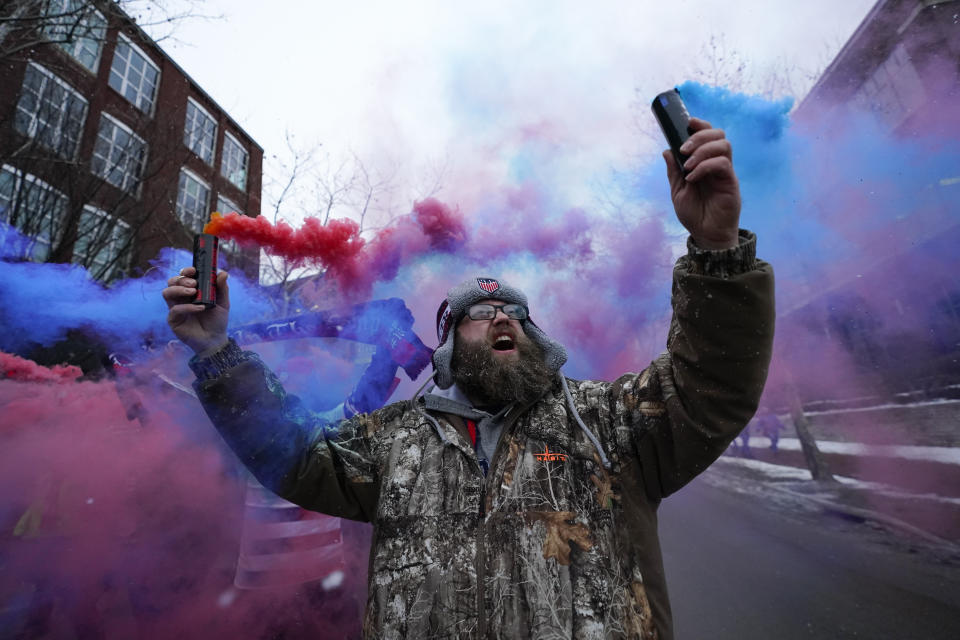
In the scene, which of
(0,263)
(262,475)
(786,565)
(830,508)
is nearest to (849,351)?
(830,508)

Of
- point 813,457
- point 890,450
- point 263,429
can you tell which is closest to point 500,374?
point 263,429

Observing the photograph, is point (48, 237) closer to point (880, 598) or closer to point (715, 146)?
point (715, 146)

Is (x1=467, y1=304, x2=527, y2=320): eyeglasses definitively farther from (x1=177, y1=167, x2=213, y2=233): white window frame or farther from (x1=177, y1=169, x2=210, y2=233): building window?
(x1=177, y1=169, x2=210, y2=233): building window

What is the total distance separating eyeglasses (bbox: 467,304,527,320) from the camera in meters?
2.32

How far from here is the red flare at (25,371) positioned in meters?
4.68

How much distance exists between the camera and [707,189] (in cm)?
140

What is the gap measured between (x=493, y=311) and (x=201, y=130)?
1416 centimetres

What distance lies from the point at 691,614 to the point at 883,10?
599 inches

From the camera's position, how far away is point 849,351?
14430mm

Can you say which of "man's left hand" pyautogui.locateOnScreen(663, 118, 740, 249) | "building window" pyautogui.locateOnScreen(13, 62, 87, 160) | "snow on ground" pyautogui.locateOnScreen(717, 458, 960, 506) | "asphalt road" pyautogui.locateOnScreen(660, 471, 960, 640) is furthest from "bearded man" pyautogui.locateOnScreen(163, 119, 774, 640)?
"snow on ground" pyautogui.locateOnScreen(717, 458, 960, 506)

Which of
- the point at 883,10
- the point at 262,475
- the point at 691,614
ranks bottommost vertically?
the point at 691,614

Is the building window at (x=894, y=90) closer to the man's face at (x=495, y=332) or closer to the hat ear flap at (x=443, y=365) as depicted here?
the man's face at (x=495, y=332)

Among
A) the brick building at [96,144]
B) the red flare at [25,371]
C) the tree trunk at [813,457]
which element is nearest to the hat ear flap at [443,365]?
the red flare at [25,371]

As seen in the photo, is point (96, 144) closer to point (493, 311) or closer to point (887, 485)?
point (493, 311)
